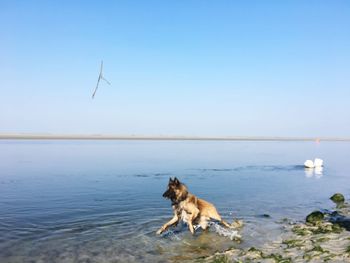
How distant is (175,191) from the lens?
40.0 ft

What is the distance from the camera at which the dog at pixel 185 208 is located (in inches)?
479

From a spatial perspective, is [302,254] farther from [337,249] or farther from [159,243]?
[159,243]

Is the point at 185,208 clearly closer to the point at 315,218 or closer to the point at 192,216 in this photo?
the point at 192,216

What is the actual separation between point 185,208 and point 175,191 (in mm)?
696

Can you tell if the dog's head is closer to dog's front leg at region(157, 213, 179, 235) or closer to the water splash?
dog's front leg at region(157, 213, 179, 235)

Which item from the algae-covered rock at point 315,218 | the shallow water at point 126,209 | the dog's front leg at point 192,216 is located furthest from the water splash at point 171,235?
the algae-covered rock at point 315,218

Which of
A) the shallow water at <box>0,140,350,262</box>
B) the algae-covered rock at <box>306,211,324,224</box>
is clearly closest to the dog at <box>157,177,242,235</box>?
the shallow water at <box>0,140,350,262</box>

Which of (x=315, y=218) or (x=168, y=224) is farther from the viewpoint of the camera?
(x=315, y=218)

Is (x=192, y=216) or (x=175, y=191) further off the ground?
(x=175, y=191)

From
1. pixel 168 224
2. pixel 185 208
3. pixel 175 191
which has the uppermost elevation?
pixel 175 191

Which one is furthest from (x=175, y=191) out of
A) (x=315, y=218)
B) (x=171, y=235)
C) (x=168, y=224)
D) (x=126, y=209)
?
(x=315, y=218)

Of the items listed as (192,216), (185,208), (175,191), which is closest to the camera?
(175,191)

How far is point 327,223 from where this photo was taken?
13.2 m

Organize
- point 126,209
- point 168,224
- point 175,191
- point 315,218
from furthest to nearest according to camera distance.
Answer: point 126,209 → point 315,218 → point 175,191 → point 168,224
